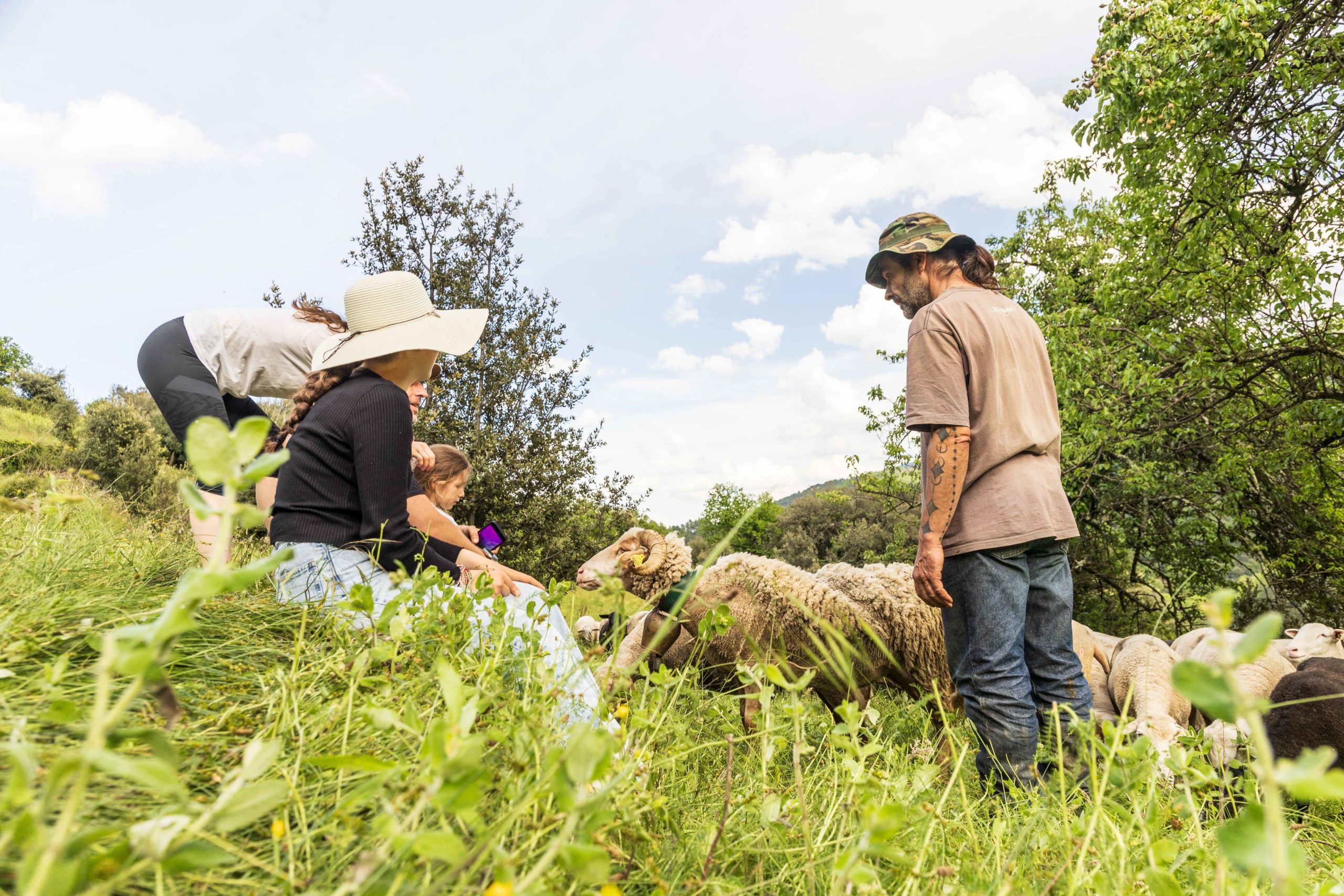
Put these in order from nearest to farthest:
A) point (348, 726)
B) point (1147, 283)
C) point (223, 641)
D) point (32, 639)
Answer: point (348, 726) → point (32, 639) → point (223, 641) → point (1147, 283)

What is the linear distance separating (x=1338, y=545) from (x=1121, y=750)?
10.2 m

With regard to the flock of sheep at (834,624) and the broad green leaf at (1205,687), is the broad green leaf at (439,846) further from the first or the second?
the flock of sheep at (834,624)

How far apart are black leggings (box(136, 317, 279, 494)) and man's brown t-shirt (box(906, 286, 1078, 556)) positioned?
3.48 meters

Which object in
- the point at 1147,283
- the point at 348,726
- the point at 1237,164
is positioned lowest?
the point at 348,726

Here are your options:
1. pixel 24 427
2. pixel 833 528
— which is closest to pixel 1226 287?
pixel 833 528

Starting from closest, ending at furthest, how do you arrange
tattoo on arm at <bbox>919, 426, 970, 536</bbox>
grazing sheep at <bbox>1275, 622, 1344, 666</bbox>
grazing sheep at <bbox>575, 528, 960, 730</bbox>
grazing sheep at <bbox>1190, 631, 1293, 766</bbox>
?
tattoo on arm at <bbox>919, 426, 970, 536</bbox>
grazing sheep at <bbox>1190, 631, 1293, 766</bbox>
grazing sheep at <bbox>575, 528, 960, 730</bbox>
grazing sheep at <bbox>1275, 622, 1344, 666</bbox>

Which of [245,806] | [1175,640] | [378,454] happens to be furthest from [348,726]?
[1175,640]

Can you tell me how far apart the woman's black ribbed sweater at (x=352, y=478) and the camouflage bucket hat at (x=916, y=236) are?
95.7 inches

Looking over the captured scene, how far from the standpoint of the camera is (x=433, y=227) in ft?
40.1

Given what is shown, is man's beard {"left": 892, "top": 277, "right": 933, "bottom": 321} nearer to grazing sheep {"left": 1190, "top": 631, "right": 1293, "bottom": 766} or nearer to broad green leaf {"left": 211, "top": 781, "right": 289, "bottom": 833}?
grazing sheep {"left": 1190, "top": 631, "right": 1293, "bottom": 766}

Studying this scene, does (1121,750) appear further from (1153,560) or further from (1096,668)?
(1153,560)

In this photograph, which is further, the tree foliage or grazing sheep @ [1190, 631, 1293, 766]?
the tree foliage

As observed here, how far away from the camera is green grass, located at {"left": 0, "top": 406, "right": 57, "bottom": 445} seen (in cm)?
1189

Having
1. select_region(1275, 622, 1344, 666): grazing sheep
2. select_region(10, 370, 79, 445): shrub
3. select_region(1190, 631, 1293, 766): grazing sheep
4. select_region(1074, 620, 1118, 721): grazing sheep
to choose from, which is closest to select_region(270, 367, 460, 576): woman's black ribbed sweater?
select_region(1190, 631, 1293, 766): grazing sheep
